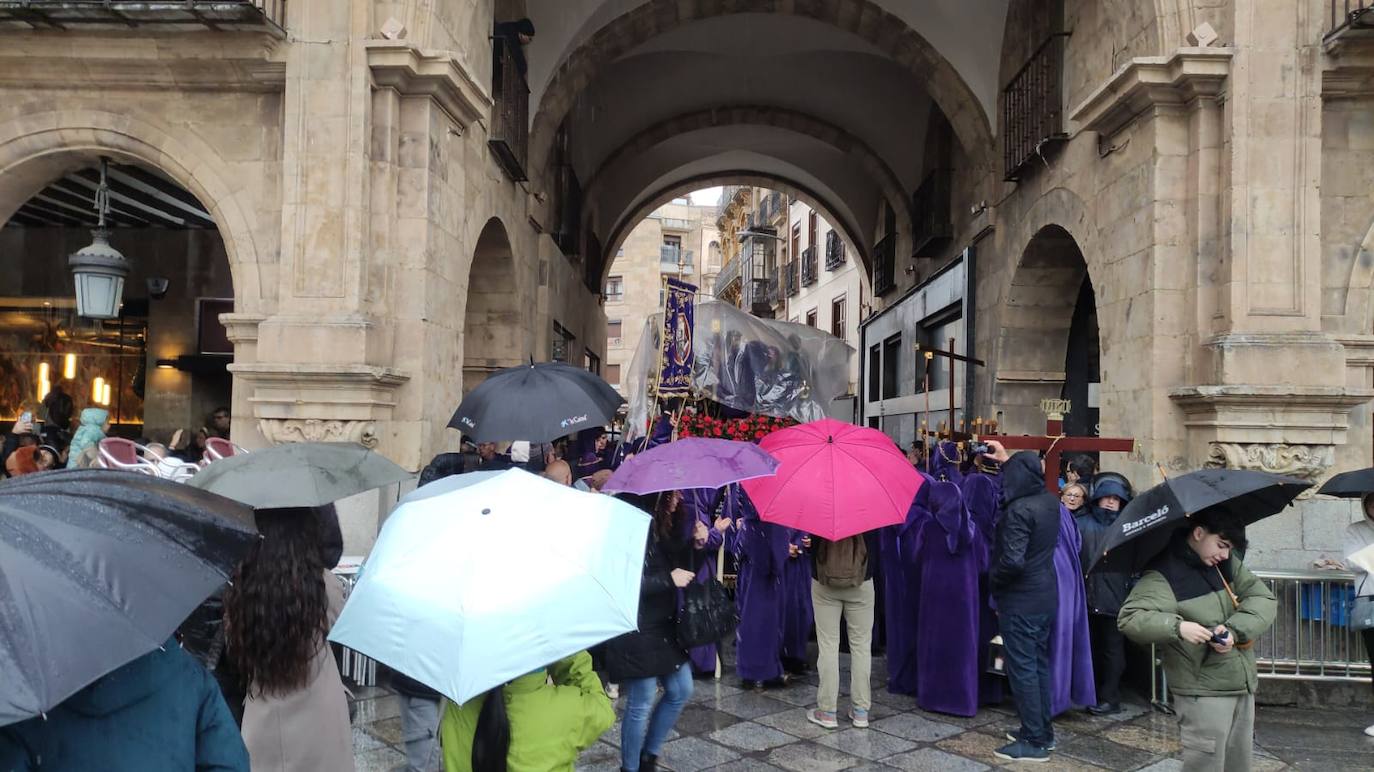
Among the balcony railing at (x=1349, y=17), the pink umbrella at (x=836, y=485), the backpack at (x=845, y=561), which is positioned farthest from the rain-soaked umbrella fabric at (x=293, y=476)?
the balcony railing at (x=1349, y=17)

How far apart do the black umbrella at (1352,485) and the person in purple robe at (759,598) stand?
3.66m

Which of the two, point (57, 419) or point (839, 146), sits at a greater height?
point (839, 146)

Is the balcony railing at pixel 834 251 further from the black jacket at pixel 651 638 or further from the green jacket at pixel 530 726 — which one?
the green jacket at pixel 530 726

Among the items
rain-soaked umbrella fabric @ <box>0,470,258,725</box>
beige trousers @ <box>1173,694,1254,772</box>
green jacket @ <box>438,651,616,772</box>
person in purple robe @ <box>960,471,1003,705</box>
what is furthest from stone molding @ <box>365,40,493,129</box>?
beige trousers @ <box>1173,694,1254,772</box>

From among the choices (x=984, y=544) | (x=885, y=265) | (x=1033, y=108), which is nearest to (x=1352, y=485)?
(x=984, y=544)

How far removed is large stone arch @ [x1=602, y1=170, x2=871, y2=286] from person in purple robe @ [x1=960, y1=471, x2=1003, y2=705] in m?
16.3

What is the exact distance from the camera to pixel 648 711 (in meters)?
4.89

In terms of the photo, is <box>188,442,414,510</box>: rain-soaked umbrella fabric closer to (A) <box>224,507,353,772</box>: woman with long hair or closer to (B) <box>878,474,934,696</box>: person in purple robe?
(A) <box>224,507,353,772</box>: woman with long hair

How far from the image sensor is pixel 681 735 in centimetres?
597

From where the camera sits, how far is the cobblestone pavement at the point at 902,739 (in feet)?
18.1

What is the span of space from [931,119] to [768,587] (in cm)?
1068

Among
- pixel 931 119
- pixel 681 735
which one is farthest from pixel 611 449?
pixel 931 119

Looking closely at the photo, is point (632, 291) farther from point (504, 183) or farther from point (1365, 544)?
point (1365, 544)

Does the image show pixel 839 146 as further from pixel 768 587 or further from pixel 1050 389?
pixel 768 587
